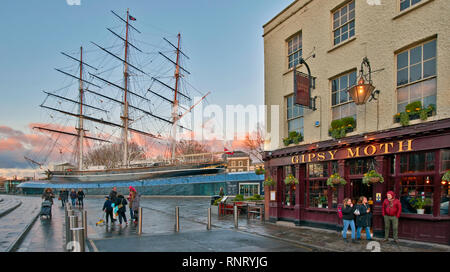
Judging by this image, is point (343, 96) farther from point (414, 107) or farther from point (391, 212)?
point (391, 212)

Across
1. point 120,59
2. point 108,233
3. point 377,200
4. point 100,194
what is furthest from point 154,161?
point 377,200

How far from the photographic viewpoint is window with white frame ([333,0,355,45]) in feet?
41.7

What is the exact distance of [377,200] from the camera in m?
10.9

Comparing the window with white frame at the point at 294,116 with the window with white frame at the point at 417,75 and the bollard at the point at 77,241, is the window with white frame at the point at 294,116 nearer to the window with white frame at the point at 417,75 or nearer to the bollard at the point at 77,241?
the window with white frame at the point at 417,75

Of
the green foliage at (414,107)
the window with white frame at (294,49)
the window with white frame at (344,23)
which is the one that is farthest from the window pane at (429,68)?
the window with white frame at (294,49)

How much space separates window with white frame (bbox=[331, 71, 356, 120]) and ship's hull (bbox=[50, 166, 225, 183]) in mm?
36659

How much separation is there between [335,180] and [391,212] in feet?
8.72

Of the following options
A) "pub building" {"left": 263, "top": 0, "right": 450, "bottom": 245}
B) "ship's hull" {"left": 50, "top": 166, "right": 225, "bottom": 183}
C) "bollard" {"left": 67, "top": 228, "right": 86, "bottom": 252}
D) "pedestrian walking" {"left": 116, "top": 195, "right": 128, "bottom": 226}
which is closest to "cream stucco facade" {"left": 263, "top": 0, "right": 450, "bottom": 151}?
"pub building" {"left": 263, "top": 0, "right": 450, "bottom": 245}

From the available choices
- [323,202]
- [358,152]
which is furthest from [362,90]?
[323,202]

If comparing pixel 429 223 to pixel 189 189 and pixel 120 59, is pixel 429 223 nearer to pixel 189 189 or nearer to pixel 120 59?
pixel 189 189

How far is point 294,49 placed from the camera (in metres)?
16.0

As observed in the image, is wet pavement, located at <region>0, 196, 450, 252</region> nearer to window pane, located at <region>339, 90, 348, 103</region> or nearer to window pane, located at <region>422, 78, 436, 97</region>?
window pane, located at <region>422, 78, 436, 97</region>

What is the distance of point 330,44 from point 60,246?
41.9ft

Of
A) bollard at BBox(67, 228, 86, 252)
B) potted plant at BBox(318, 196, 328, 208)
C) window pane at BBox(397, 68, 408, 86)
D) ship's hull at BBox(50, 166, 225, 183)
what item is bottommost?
ship's hull at BBox(50, 166, 225, 183)
